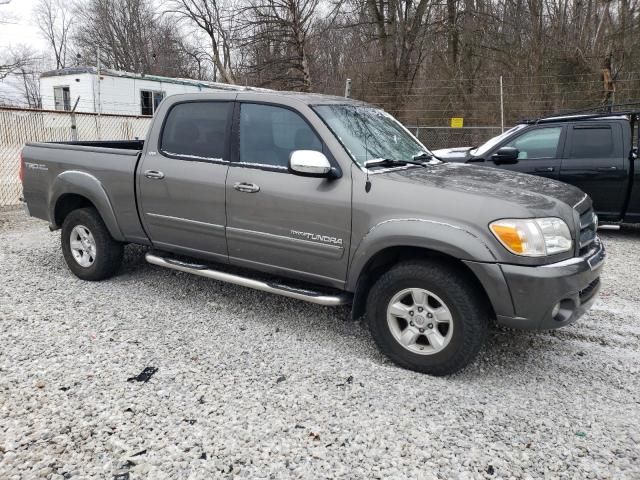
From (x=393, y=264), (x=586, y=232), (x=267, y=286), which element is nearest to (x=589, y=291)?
(x=586, y=232)

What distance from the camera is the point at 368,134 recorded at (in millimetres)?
4199

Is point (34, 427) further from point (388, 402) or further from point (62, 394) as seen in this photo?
point (388, 402)

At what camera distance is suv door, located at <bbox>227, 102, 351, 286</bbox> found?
375cm

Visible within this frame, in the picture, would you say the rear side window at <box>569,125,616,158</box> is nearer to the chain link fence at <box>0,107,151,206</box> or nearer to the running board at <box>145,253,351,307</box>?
the running board at <box>145,253,351,307</box>

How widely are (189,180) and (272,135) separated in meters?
0.84

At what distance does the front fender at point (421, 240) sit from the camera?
3217mm

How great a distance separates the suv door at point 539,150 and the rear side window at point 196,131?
455cm

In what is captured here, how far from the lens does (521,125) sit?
786 cm

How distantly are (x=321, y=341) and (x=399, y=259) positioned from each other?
94 centimetres

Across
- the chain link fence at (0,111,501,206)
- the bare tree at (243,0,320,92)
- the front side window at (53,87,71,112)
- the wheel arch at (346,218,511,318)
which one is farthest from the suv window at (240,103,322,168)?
the front side window at (53,87,71,112)

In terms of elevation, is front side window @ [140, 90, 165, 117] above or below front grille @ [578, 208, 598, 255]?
above

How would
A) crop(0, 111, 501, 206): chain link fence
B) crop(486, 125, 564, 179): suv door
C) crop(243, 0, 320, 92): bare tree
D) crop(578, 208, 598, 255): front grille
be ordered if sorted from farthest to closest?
crop(243, 0, 320, 92): bare tree, crop(0, 111, 501, 206): chain link fence, crop(486, 125, 564, 179): suv door, crop(578, 208, 598, 255): front grille

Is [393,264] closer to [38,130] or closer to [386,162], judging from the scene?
[386,162]

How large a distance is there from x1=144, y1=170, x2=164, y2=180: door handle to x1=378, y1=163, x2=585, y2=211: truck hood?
6.76 feet
